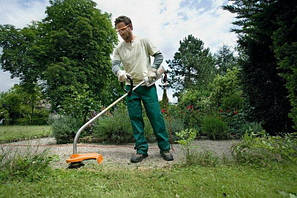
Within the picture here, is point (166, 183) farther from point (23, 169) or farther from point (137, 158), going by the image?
point (23, 169)

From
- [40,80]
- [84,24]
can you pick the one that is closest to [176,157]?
[84,24]

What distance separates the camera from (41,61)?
12734mm

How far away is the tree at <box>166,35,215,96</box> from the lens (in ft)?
73.9

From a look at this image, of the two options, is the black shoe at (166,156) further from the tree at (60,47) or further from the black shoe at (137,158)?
the tree at (60,47)

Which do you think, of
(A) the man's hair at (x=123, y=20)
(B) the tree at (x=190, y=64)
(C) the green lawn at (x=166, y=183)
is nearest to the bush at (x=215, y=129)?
(C) the green lawn at (x=166, y=183)

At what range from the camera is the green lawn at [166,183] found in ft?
4.94

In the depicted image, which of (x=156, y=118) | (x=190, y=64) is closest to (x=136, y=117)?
(x=156, y=118)

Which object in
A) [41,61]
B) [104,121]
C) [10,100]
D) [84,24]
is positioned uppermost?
[84,24]

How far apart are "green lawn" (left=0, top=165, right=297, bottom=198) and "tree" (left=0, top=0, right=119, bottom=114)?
10602mm

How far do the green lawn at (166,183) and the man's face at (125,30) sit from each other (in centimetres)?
183

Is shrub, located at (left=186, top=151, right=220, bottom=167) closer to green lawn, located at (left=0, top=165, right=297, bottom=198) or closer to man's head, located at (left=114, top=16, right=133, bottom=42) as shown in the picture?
green lawn, located at (left=0, top=165, right=297, bottom=198)

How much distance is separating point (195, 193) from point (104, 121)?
332 cm

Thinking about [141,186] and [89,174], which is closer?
[141,186]

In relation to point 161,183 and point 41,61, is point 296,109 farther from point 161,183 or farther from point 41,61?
point 41,61
